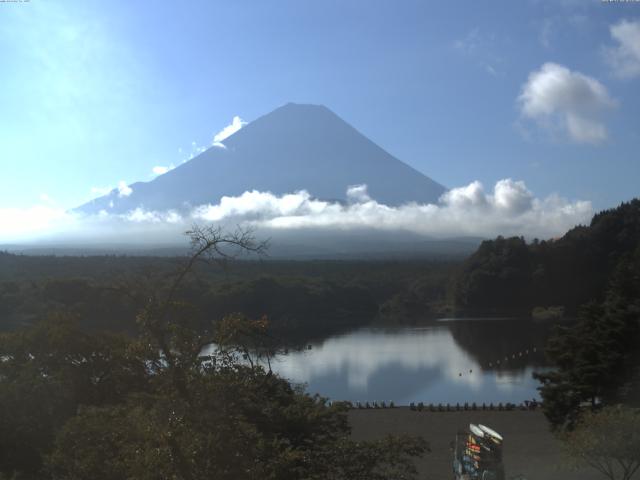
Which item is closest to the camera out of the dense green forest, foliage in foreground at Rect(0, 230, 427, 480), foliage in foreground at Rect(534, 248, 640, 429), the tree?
foliage in foreground at Rect(0, 230, 427, 480)

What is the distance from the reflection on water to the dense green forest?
5.79 metres

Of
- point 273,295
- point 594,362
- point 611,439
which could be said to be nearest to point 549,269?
point 273,295

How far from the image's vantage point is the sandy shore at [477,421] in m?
8.08

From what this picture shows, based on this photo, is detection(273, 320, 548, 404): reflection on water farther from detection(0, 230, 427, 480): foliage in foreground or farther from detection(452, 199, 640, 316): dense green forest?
detection(0, 230, 427, 480): foliage in foreground

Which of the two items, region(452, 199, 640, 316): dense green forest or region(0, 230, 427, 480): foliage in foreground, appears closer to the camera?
region(0, 230, 427, 480): foliage in foreground

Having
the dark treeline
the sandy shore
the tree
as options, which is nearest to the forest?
the sandy shore

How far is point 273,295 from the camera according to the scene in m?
34.6

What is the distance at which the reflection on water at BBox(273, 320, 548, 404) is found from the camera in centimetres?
1748

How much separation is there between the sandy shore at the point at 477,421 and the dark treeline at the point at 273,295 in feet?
23.8

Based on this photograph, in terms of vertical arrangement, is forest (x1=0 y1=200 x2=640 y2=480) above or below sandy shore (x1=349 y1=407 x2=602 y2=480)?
above

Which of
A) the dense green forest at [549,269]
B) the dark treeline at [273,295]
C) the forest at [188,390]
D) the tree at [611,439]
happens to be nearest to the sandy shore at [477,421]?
the forest at [188,390]

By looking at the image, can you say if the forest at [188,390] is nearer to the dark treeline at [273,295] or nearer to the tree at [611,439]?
the dark treeline at [273,295]

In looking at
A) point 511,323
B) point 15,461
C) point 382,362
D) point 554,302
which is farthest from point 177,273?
point 554,302

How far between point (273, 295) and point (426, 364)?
1408cm
